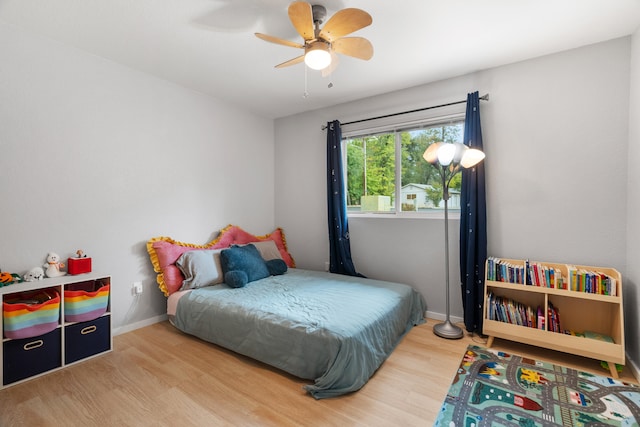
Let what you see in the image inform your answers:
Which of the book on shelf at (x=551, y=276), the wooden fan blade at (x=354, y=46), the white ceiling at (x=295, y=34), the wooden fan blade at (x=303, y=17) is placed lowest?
the book on shelf at (x=551, y=276)

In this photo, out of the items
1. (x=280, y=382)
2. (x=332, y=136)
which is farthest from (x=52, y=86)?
(x=280, y=382)

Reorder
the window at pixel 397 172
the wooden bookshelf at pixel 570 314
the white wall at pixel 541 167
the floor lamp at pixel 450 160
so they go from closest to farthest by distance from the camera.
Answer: the wooden bookshelf at pixel 570 314
the white wall at pixel 541 167
the floor lamp at pixel 450 160
the window at pixel 397 172

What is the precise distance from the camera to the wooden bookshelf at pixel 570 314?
78.4 inches

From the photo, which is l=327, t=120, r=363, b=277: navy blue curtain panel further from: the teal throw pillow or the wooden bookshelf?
the wooden bookshelf

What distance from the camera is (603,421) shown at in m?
1.56

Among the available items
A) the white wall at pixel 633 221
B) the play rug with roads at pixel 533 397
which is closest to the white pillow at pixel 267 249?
the play rug with roads at pixel 533 397

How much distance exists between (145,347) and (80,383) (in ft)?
1.70

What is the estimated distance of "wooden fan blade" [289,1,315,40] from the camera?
153cm

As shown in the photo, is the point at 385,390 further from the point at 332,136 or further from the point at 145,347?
the point at 332,136

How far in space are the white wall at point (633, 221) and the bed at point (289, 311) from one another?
1507mm

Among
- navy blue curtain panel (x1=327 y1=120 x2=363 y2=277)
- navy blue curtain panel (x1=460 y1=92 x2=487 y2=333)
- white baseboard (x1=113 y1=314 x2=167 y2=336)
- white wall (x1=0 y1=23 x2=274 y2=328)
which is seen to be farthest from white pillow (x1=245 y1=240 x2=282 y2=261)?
navy blue curtain panel (x1=460 y1=92 x2=487 y2=333)

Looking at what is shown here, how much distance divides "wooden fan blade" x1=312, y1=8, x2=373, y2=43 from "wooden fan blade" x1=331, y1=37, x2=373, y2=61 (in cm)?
7

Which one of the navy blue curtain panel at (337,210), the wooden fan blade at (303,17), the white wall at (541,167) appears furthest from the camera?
the navy blue curtain panel at (337,210)

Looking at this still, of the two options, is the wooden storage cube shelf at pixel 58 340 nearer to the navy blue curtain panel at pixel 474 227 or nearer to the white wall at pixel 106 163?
the white wall at pixel 106 163
